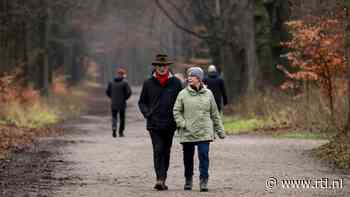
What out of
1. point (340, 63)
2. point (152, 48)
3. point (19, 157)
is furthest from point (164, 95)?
point (152, 48)

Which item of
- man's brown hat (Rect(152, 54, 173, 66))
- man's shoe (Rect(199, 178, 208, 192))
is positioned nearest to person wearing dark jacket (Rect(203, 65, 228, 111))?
man's brown hat (Rect(152, 54, 173, 66))

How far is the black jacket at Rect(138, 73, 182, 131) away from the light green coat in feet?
1.02

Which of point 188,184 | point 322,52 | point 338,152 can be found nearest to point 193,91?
point 188,184

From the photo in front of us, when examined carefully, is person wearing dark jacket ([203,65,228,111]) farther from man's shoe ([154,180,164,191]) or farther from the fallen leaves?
man's shoe ([154,180,164,191])

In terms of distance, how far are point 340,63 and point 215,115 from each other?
45.2 ft

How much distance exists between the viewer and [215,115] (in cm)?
1365

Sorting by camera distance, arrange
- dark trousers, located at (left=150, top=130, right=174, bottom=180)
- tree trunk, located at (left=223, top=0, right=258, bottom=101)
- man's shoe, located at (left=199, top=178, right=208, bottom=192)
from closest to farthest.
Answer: man's shoe, located at (left=199, top=178, right=208, bottom=192) → dark trousers, located at (left=150, top=130, right=174, bottom=180) → tree trunk, located at (left=223, top=0, right=258, bottom=101)

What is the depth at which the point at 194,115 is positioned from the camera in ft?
44.1

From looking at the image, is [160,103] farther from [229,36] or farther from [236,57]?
[229,36]

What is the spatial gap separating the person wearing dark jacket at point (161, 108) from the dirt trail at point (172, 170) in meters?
0.54

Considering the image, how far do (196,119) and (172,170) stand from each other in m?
3.40

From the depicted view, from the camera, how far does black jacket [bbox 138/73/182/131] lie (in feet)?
45.3

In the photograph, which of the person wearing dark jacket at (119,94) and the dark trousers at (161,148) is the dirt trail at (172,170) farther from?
the person wearing dark jacket at (119,94)

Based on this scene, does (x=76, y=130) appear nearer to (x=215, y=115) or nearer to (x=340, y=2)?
(x=340, y=2)
